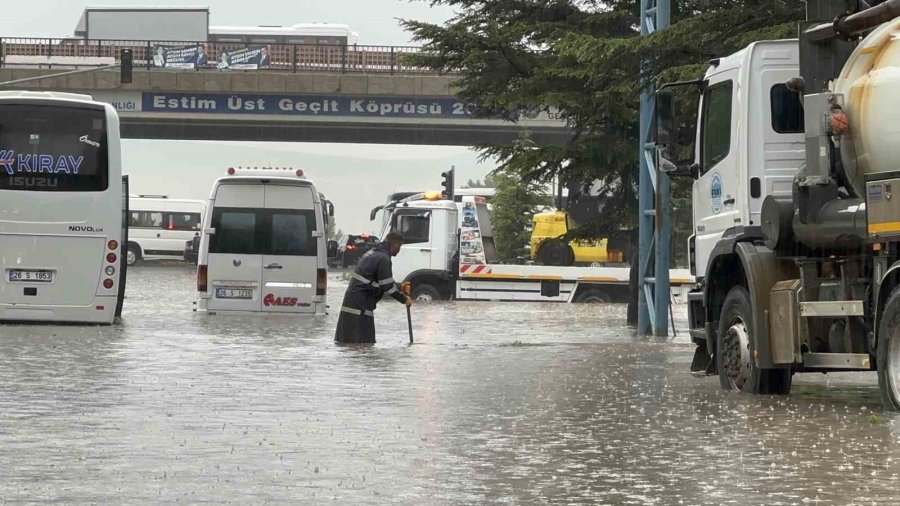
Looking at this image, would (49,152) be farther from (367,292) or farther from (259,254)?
(367,292)

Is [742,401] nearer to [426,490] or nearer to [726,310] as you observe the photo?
[726,310]

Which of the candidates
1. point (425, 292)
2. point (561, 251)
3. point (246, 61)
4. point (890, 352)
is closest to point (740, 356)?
point (890, 352)

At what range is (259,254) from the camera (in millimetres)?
28250

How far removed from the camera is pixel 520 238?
68.1 meters

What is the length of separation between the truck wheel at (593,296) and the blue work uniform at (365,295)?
60.4 ft

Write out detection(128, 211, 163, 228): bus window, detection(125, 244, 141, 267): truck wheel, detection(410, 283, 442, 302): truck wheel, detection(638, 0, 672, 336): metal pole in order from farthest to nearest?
1. detection(128, 211, 163, 228): bus window
2. detection(125, 244, 141, 267): truck wheel
3. detection(410, 283, 442, 302): truck wheel
4. detection(638, 0, 672, 336): metal pole

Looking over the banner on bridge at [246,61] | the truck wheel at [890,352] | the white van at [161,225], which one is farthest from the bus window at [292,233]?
the white van at [161,225]

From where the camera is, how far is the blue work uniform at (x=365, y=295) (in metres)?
21.2

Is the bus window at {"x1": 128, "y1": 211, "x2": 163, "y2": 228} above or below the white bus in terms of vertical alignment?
above

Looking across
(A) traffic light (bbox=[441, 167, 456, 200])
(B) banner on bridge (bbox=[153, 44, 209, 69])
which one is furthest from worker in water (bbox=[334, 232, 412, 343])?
(B) banner on bridge (bbox=[153, 44, 209, 69])

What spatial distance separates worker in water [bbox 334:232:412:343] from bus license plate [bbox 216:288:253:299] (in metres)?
6.89

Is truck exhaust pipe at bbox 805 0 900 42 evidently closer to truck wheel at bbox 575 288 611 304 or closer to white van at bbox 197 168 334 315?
white van at bbox 197 168 334 315

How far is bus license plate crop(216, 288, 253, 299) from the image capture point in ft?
92.8

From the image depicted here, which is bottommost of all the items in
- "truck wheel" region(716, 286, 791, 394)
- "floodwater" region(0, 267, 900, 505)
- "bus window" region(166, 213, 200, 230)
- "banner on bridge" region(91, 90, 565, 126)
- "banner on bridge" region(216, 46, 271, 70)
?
"floodwater" region(0, 267, 900, 505)
